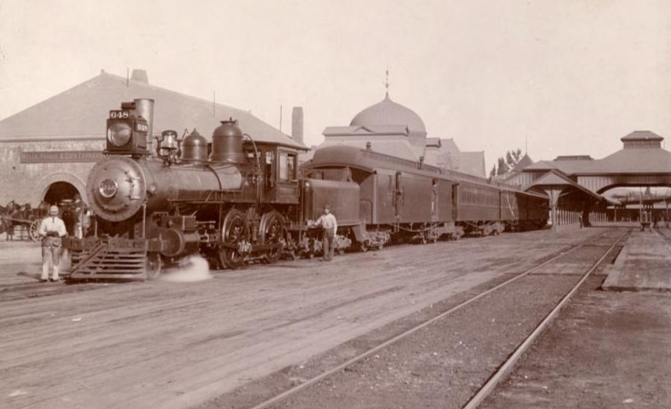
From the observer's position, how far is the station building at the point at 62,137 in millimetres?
31828

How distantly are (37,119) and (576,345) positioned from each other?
107 ft

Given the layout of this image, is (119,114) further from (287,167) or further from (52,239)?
(287,167)

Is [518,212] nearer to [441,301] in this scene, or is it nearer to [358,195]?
[358,195]

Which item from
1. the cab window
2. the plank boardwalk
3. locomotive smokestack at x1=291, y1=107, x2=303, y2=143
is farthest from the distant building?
Result: the plank boardwalk

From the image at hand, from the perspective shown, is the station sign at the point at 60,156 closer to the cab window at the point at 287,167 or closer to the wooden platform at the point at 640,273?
the cab window at the point at 287,167

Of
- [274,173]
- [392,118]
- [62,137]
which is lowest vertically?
[274,173]

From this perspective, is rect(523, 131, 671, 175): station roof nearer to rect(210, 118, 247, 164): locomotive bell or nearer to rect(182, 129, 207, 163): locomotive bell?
rect(210, 118, 247, 164): locomotive bell

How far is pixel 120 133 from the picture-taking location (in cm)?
1380

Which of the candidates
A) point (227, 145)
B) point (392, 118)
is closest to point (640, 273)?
point (227, 145)

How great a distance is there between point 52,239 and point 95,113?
73.3 feet

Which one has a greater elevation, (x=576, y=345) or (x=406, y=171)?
(x=406, y=171)

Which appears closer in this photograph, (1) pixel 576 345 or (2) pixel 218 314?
(1) pixel 576 345

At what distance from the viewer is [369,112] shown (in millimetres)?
83062

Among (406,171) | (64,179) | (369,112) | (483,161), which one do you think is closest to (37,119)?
(64,179)
